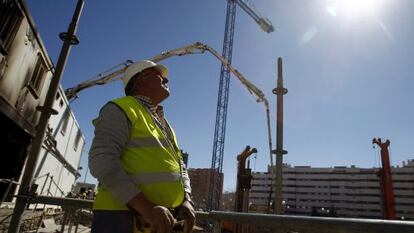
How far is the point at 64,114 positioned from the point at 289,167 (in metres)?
133

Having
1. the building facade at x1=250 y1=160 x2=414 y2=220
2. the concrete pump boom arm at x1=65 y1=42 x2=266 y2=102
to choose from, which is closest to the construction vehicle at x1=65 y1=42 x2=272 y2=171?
the concrete pump boom arm at x1=65 y1=42 x2=266 y2=102

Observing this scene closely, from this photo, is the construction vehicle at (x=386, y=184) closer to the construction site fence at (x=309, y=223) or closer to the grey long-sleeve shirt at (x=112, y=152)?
the construction site fence at (x=309, y=223)

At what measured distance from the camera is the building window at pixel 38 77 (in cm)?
840

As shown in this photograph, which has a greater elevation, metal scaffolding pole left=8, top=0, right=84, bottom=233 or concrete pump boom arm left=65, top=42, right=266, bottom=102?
concrete pump boom arm left=65, top=42, right=266, bottom=102

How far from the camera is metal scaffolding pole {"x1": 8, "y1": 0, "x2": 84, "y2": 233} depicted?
3906 millimetres

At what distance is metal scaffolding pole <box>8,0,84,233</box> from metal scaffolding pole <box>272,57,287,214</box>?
21.0ft

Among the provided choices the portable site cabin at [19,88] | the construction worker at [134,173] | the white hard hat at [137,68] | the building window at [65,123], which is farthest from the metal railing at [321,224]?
the building window at [65,123]

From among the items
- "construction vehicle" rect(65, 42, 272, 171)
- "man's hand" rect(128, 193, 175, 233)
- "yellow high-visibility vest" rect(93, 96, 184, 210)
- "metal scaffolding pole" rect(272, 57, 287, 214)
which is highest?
"construction vehicle" rect(65, 42, 272, 171)

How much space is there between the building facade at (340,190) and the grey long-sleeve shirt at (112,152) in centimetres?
11840

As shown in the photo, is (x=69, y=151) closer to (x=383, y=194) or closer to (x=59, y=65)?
(x=59, y=65)

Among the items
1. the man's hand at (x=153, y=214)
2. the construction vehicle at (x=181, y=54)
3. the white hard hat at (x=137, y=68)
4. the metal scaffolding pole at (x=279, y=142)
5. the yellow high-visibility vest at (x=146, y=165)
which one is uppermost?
the construction vehicle at (x=181, y=54)

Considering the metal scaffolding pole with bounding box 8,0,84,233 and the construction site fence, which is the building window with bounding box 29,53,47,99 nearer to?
the metal scaffolding pole with bounding box 8,0,84,233

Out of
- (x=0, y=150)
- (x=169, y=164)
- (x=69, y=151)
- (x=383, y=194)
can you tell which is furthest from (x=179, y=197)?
(x=383, y=194)

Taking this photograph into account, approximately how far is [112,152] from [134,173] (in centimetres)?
19
